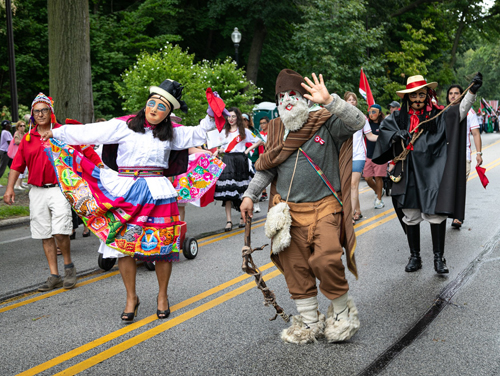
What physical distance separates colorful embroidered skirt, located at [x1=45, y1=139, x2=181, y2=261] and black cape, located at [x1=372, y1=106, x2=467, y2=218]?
105 inches

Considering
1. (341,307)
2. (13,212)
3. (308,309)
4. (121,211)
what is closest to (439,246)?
(341,307)

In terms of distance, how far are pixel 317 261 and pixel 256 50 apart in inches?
969

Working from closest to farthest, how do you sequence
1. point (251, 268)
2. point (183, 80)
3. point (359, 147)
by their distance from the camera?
1. point (251, 268)
2. point (359, 147)
3. point (183, 80)

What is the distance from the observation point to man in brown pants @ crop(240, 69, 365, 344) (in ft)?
13.7

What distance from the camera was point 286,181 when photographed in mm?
4348

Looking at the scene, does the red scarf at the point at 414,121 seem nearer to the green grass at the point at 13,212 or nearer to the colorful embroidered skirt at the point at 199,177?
the colorful embroidered skirt at the point at 199,177

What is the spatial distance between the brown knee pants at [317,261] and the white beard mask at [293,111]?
2.41ft

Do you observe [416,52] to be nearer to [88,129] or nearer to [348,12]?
[348,12]

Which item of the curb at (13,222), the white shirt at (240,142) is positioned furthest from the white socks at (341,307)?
the curb at (13,222)

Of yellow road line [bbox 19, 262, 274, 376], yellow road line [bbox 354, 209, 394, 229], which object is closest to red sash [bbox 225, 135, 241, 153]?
yellow road line [bbox 354, 209, 394, 229]

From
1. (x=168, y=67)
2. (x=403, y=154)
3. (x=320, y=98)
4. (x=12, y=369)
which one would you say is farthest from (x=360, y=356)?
(x=168, y=67)

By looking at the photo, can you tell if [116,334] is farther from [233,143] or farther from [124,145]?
[233,143]

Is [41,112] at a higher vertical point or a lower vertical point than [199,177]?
higher

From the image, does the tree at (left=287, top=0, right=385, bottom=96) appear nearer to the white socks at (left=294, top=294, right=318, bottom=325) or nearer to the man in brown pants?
the man in brown pants
